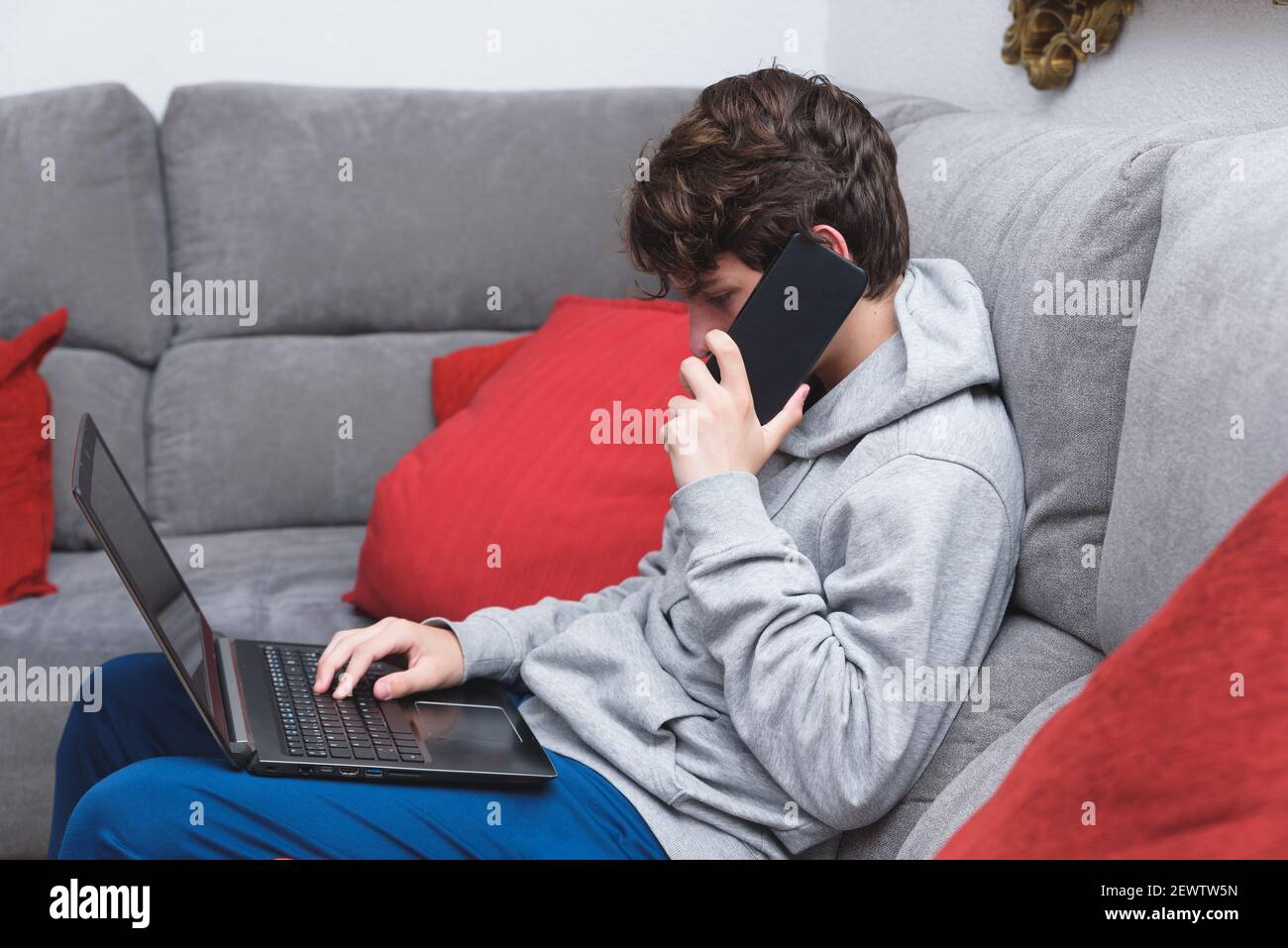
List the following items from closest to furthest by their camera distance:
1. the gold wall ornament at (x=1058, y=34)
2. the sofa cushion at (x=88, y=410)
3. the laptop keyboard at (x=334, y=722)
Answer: the laptop keyboard at (x=334, y=722) < the gold wall ornament at (x=1058, y=34) < the sofa cushion at (x=88, y=410)

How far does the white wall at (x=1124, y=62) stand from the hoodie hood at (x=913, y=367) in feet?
0.91

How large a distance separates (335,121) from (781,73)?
1060 mm

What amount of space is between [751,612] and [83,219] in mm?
1423

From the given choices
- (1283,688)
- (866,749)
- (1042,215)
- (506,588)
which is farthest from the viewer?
(506,588)

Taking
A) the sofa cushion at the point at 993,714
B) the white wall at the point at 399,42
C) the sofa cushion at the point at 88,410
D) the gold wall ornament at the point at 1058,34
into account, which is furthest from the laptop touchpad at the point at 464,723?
the white wall at the point at 399,42

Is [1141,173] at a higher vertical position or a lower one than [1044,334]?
higher

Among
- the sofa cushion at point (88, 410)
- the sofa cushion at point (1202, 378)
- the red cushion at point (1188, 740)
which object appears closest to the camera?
the red cushion at point (1188, 740)

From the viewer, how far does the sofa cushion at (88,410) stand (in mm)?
Result: 1687

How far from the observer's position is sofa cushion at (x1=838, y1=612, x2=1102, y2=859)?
0.85 m

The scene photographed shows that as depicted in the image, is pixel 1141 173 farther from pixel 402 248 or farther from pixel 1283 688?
pixel 402 248

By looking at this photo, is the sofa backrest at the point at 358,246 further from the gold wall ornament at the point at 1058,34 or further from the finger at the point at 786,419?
the finger at the point at 786,419

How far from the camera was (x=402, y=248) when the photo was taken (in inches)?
72.9

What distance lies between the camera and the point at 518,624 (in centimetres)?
110

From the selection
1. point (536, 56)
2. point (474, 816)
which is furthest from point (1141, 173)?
point (536, 56)
